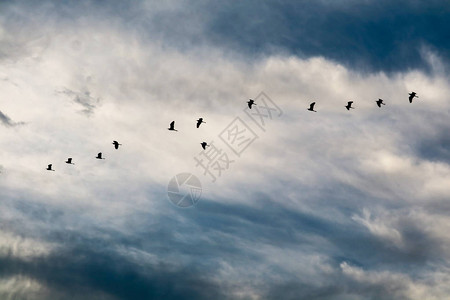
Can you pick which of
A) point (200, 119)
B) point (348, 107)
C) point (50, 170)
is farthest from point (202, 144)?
point (50, 170)

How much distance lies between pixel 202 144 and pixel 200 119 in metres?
7.02

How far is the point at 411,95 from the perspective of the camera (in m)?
121

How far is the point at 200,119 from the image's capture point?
12369 cm

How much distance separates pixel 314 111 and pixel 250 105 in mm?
18281

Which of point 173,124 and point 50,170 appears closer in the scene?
point 173,124

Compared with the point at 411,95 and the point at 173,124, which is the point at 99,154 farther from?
the point at 411,95

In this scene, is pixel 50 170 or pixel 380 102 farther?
pixel 50 170

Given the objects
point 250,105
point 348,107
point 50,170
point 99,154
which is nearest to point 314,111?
point 348,107

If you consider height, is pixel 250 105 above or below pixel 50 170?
above

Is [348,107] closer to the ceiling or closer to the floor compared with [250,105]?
closer to the ceiling

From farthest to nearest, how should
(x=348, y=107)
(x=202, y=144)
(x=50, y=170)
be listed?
(x=50, y=170) → (x=348, y=107) → (x=202, y=144)

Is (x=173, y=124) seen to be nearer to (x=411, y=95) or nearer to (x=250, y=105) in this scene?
(x=250, y=105)

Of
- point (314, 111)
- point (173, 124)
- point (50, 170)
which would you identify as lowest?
point (50, 170)

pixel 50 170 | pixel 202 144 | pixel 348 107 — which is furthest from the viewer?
pixel 50 170
